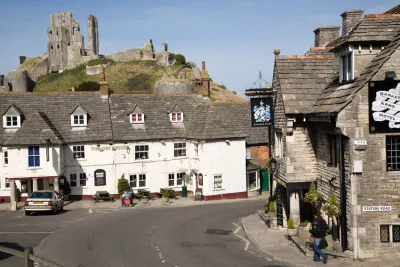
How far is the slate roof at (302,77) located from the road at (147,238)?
266 inches

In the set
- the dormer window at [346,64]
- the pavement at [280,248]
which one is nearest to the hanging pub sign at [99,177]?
the pavement at [280,248]

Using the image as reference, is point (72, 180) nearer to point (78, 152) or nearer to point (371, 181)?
point (78, 152)

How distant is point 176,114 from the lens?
130 ft

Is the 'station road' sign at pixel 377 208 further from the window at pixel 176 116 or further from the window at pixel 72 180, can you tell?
the window at pixel 72 180

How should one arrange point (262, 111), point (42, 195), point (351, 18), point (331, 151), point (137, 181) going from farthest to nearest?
point (137, 181) → point (42, 195) → point (262, 111) → point (351, 18) → point (331, 151)

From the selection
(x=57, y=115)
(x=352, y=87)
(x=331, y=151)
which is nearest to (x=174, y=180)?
(x=57, y=115)

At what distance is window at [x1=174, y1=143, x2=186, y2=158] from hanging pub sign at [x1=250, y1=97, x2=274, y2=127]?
16318mm

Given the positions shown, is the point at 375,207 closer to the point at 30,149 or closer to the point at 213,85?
the point at 30,149

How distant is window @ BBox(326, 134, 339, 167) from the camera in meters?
18.6

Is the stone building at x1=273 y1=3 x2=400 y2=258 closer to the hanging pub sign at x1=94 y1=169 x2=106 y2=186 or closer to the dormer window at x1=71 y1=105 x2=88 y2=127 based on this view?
the hanging pub sign at x1=94 y1=169 x2=106 y2=186

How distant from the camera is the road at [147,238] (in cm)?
1828

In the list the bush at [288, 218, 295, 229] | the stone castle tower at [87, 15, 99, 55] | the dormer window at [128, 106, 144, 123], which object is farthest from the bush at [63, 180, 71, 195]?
the stone castle tower at [87, 15, 99, 55]

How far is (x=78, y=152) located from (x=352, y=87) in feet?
81.4

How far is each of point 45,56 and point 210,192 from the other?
95.2 metres
